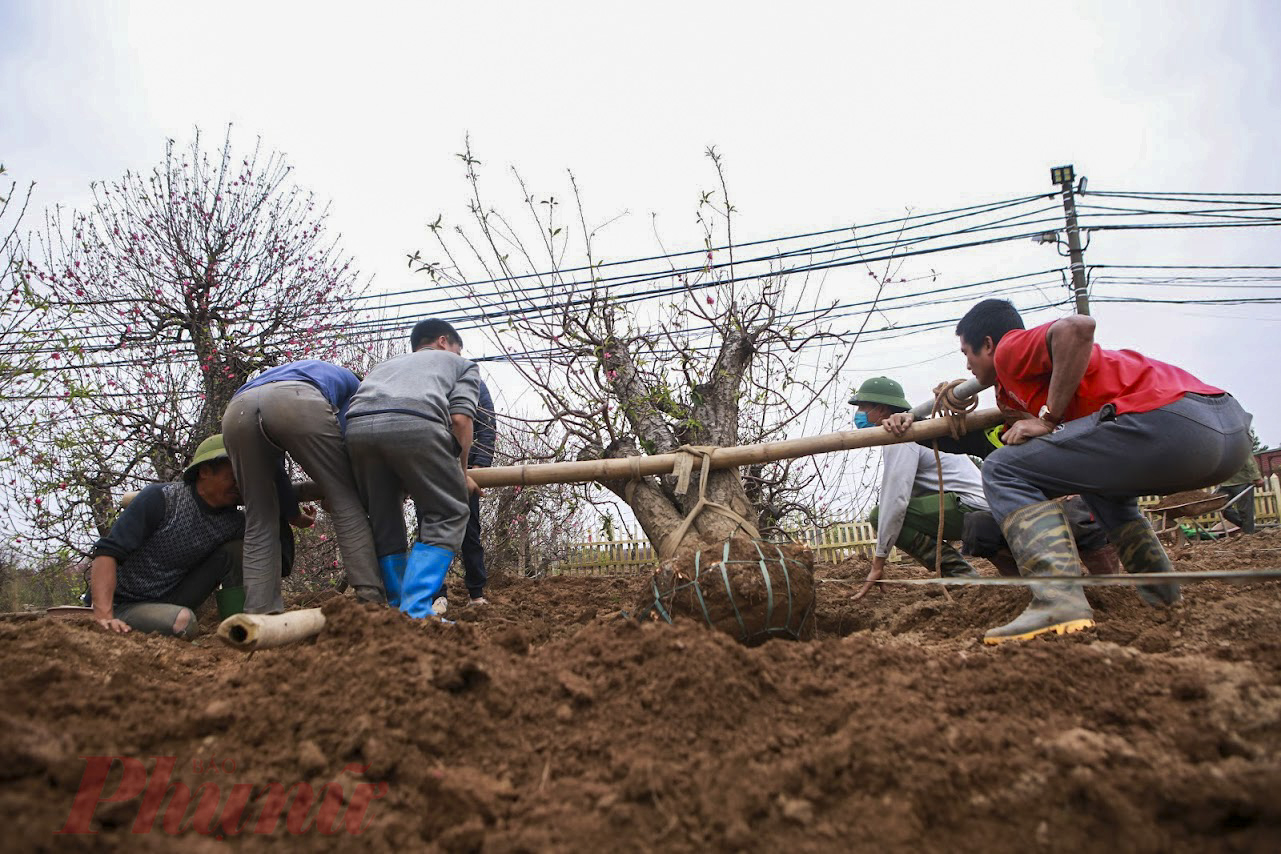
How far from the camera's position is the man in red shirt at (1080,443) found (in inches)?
99.8

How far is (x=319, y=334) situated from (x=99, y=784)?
21.4ft

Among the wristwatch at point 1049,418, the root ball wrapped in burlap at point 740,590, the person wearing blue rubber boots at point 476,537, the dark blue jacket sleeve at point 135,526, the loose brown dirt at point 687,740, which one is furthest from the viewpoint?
the person wearing blue rubber boots at point 476,537

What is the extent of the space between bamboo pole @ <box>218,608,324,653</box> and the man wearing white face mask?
101 inches

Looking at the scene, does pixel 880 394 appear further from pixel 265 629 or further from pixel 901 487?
pixel 265 629

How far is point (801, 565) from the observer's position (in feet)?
9.32

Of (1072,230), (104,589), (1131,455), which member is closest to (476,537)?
(104,589)

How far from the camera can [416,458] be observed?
3113mm

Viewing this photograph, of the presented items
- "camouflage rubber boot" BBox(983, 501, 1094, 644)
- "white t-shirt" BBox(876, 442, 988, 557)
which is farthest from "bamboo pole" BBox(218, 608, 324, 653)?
"white t-shirt" BBox(876, 442, 988, 557)

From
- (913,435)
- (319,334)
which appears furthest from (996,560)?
(319,334)

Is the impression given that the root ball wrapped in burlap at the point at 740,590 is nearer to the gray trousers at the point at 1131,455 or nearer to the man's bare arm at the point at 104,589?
the gray trousers at the point at 1131,455

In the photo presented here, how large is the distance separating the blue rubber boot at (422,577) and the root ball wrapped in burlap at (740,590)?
921 mm

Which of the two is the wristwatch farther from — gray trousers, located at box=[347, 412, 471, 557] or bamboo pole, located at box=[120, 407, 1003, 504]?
A: gray trousers, located at box=[347, 412, 471, 557]

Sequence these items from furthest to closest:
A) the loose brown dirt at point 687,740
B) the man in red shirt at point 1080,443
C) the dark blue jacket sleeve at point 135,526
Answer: the dark blue jacket sleeve at point 135,526
the man in red shirt at point 1080,443
the loose brown dirt at point 687,740

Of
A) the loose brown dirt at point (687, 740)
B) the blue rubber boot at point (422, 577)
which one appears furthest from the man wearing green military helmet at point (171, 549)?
the loose brown dirt at point (687, 740)
